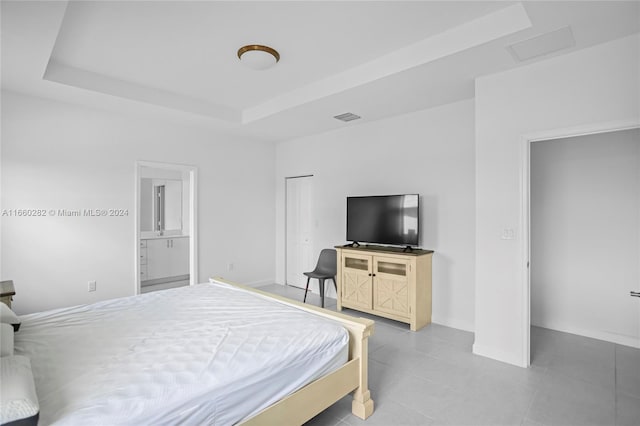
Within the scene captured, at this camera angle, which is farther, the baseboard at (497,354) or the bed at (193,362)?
the baseboard at (497,354)

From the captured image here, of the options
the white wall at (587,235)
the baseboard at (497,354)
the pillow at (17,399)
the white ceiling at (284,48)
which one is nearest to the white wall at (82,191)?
the white ceiling at (284,48)

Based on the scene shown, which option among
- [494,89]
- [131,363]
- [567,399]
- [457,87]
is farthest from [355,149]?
[131,363]

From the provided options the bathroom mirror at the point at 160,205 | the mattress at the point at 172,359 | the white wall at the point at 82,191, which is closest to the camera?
the mattress at the point at 172,359

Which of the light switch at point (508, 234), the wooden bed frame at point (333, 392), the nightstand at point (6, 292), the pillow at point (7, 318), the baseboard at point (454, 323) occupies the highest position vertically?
the light switch at point (508, 234)

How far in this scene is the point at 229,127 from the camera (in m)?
5.02

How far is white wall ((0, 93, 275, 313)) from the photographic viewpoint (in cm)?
365

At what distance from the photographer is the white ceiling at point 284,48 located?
93.4 inches

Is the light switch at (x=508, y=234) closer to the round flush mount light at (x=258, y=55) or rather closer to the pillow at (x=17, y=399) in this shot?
the round flush mount light at (x=258, y=55)

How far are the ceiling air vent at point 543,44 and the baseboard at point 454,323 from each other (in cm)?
276

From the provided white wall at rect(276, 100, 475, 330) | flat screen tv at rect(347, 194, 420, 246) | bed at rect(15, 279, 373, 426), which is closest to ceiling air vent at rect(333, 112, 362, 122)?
white wall at rect(276, 100, 475, 330)

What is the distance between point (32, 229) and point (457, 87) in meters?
4.76

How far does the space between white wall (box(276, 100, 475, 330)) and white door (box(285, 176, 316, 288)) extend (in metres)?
0.44

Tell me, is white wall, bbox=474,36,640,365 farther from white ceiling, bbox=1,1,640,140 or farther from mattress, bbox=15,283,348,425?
mattress, bbox=15,283,348,425

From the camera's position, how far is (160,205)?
23.5ft
